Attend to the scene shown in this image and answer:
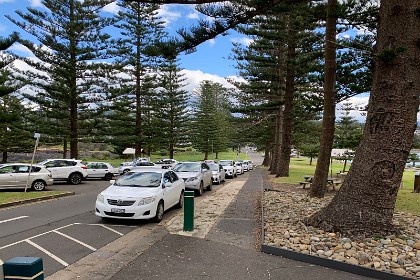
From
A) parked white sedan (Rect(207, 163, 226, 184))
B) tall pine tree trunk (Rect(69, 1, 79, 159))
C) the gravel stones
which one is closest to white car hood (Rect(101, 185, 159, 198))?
the gravel stones

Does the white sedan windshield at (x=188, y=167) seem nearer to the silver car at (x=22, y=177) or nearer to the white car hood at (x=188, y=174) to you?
the white car hood at (x=188, y=174)

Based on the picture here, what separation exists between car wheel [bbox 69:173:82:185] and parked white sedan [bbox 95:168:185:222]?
1256 centimetres

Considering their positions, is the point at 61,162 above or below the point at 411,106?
below

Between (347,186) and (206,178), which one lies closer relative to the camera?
(347,186)

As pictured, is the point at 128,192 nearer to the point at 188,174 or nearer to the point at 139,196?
the point at 139,196

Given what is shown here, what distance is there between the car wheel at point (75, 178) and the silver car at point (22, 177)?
15.0 feet

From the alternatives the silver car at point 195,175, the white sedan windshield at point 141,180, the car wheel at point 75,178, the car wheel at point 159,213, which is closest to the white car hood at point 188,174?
the silver car at point 195,175

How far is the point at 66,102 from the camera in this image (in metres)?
34.1

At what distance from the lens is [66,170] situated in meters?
22.7

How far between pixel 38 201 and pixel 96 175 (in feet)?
42.7

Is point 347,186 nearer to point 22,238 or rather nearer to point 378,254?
point 378,254

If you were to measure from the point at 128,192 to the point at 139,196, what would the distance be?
1.49 ft

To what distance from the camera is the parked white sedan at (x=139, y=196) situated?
9391 millimetres

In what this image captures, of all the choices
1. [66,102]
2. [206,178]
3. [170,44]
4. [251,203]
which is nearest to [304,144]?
[66,102]
